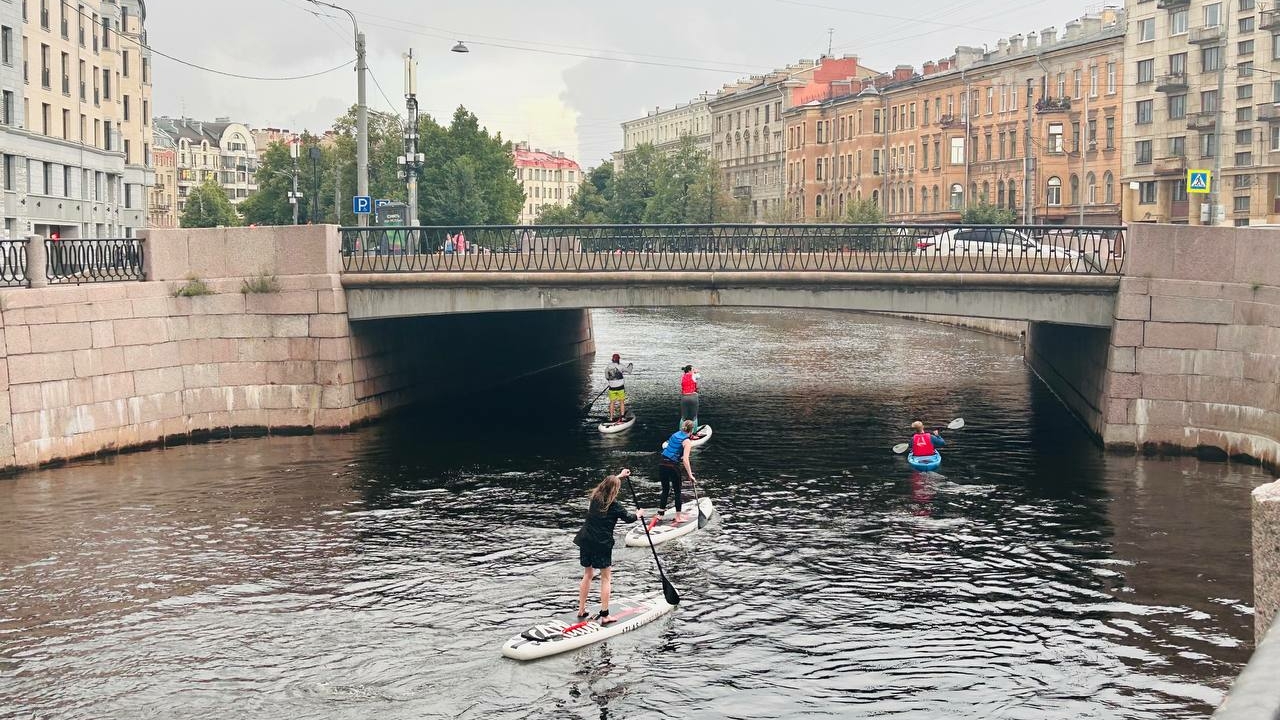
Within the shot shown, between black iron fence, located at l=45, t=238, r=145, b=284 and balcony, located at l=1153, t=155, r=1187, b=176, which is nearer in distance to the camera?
black iron fence, located at l=45, t=238, r=145, b=284

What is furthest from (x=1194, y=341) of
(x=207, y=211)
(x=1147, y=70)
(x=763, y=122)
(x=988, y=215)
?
(x=207, y=211)

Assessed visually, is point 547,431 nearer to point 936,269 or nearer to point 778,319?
point 936,269

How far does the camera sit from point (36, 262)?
29.7 m

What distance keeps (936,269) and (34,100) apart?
1766 inches

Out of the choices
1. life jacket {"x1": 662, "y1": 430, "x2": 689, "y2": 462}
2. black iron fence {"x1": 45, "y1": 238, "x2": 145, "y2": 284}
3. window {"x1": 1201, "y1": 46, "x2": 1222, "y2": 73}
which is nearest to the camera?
life jacket {"x1": 662, "y1": 430, "x2": 689, "y2": 462}

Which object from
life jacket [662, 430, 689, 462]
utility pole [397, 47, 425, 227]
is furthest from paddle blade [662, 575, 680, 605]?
utility pole [397, 47, 425, 227]

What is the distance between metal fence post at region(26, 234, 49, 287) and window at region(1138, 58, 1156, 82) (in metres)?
65.7

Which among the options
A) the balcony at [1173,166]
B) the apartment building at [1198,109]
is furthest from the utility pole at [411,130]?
the balcony at [1173,166]

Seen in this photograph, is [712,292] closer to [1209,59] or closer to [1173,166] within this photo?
[1173,166]

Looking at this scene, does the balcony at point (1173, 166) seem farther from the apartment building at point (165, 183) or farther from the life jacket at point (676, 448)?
the apartment building at point (165, 183)

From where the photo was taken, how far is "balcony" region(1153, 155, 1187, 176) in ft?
248

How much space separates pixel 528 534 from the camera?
23.6 m

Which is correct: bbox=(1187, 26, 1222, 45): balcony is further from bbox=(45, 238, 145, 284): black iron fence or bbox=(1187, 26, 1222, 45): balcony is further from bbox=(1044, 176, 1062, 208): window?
bbox=(45, 238, 145, 284): black iron fence

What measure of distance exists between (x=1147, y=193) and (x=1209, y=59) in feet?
26.8
